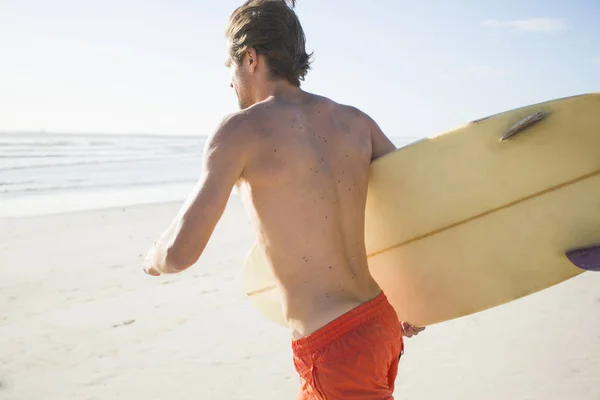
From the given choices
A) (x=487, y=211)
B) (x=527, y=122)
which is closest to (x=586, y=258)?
(x=487, y=211)

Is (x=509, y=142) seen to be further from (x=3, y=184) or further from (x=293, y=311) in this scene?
(x=3, y=184)

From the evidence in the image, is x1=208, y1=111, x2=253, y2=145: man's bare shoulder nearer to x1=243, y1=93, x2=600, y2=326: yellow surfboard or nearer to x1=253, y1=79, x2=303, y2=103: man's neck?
x1=253, y1=79, x2=303, y2=103: man's neck

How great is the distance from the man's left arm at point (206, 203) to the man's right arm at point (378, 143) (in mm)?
581

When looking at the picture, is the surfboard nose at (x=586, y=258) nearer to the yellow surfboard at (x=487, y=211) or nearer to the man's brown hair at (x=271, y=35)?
the yellow surfboard at (x=487, y=211)

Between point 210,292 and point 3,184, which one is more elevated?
point 3,184

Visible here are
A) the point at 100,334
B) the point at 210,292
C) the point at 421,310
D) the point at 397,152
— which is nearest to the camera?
the point at 397,152

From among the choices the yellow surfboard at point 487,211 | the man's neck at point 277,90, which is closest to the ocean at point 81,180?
the yellow surfboard at point 487,211

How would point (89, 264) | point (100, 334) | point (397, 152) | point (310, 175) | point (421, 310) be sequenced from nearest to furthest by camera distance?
point (310, 175)
point (397, 152)
point (421, 310)
point (100, 334)
point (89, 264)

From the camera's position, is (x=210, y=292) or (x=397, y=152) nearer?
(x=397, y=152)

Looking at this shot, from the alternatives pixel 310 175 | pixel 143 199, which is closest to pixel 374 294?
pixel 310 175

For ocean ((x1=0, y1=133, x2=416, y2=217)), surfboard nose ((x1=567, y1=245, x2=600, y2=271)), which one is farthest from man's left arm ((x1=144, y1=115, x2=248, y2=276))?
ocean ((x1=0, y1=133, x2=416, y2=217))

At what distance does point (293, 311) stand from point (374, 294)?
0.27 meters

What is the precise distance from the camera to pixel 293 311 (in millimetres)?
1805

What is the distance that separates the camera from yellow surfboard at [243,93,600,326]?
2223 mm
